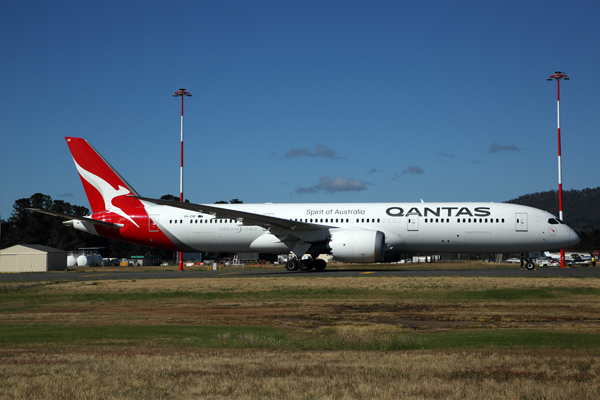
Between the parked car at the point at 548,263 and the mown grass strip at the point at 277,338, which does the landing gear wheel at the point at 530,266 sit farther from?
the parked car at the point at 548,263

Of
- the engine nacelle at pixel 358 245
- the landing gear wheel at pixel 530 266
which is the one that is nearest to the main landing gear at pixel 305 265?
the engine nacelle at pixel 358 245

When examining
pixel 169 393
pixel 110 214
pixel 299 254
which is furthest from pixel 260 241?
pixel 169 393

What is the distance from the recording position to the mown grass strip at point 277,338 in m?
9.82

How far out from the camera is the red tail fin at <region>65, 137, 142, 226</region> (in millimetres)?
34469

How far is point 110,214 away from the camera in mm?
33969

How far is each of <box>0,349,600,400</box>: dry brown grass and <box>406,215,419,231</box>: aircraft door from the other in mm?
21755

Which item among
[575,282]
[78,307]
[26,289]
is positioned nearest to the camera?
[78,307]

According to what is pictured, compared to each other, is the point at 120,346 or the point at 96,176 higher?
the point at 96,176

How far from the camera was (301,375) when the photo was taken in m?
6.90

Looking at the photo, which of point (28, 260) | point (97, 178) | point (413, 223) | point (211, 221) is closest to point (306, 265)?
point (211, 221)

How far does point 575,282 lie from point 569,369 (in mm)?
16094

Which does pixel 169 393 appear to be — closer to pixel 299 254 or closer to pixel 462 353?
pixel 462 353

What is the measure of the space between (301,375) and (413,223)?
24198mm

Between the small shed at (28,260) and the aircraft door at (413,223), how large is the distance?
112 feet
